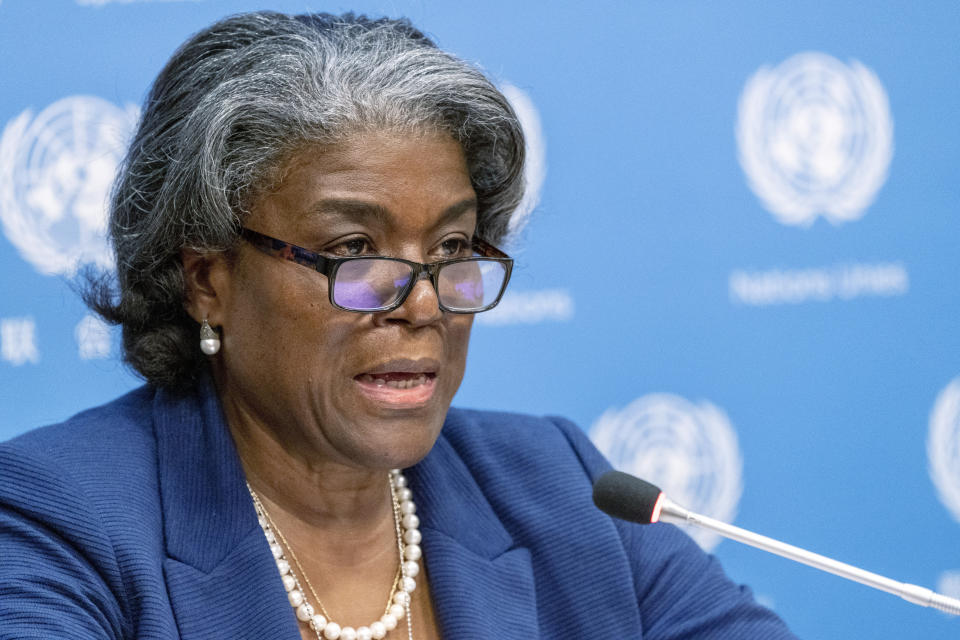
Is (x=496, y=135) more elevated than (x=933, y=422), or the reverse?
(x=496, y=135)

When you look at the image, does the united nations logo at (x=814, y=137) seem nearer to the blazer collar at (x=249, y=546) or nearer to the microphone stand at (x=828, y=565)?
the blazer collar at (x=249, y=546)

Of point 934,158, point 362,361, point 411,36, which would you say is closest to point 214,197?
point 362,361

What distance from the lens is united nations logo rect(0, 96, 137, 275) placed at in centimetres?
204

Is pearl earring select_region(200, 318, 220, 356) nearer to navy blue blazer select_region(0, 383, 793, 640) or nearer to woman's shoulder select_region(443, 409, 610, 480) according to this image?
navy blue blazer select_region(0, 383, 793, 640)

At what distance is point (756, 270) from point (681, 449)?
395mm

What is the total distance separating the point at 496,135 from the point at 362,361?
40 cm

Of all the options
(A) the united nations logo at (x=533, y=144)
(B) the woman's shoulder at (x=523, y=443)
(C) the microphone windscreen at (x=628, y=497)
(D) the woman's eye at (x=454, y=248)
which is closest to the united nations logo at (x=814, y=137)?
(A) the united nations logo at (x=533, y=144)

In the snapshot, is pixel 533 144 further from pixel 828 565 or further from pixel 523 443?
pixel 828 565

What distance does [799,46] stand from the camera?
2.47 metres

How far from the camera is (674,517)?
1.44m

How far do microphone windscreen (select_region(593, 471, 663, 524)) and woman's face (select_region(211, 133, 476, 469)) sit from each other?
27 centimetres

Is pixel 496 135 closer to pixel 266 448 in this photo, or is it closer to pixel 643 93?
pixel 266 448

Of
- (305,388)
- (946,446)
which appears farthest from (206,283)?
(946,446)

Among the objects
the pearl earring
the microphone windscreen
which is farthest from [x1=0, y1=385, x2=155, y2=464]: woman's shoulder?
the microphone windscreen
